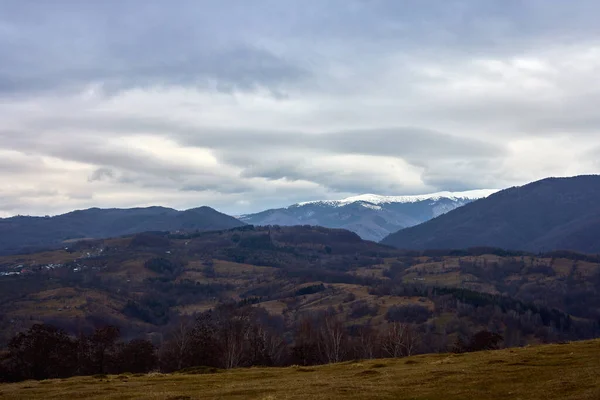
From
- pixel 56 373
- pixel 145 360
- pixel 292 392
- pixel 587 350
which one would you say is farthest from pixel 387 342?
pixel 292 392

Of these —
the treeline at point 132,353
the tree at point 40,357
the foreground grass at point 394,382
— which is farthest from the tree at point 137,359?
the foreground grass at point 394,382

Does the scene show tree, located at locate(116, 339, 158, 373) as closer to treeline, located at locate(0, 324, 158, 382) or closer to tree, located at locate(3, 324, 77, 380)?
treeline, located at locate(0, 324, 158, 382)

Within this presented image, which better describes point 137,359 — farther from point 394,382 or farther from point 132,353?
point 394,382

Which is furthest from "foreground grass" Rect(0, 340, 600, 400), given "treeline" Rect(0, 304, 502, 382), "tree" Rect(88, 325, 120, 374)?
"tree" Rect(88, 325, 120, 374)

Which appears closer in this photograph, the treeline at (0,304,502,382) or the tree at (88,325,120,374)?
the treeline at (0,304,502,382)

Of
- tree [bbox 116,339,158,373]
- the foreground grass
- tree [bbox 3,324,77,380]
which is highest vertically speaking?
the foreground grass

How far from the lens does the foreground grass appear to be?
41.3 meters

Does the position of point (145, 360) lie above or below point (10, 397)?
below

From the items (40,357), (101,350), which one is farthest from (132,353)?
(40,357)

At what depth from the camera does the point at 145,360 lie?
360 ft

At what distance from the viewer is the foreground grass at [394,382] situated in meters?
41.3

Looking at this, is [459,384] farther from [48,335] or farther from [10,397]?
[48,335]

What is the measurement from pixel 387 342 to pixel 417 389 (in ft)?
371

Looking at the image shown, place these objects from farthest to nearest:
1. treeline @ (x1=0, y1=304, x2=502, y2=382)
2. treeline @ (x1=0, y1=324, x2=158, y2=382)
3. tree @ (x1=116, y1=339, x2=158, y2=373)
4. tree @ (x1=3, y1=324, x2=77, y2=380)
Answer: tree @ (x1=116, y1=339, x2=158, y2=373)
treeline @ (x1=0, y1=304, x2=502, y2=382)
treeline @ (x1=0, y1=324, x2=158, y2=382)
tree @ (x1=3, y1=324, x2=77, y2=380)
